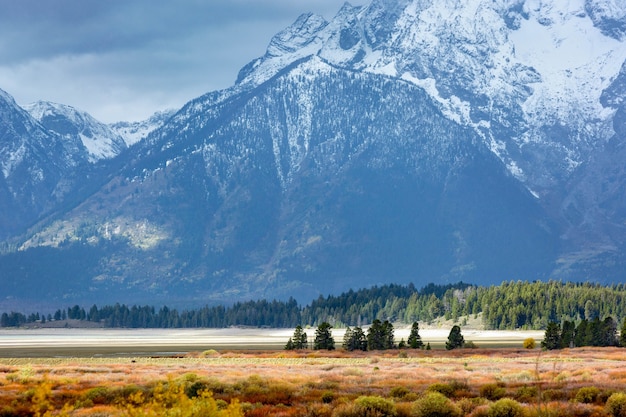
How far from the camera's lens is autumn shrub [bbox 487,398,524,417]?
5809cm

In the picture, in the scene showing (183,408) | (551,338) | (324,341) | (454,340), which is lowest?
(183,408)

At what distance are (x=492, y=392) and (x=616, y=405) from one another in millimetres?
10866

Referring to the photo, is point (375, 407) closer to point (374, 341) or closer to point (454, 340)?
point (374, 341)

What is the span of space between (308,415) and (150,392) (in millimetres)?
15170

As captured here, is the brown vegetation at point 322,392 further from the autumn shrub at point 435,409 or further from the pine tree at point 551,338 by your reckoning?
the pine tree at point 551,338

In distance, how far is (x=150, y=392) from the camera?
72.0 m

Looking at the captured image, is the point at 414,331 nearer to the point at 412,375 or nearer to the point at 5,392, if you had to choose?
the point at 412,375

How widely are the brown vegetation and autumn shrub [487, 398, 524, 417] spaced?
0.06m

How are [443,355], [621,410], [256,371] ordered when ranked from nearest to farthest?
[621,410]
[256,371]
[443,355]

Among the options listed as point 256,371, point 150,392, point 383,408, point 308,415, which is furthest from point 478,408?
point 256,371

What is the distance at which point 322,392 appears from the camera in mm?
71625

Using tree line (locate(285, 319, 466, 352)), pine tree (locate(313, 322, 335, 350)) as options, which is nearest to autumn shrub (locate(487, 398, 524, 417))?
tree line (locate(285, 319, 466, 352))

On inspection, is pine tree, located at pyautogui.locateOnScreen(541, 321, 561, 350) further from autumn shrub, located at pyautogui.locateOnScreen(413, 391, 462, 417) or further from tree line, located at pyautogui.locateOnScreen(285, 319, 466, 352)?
autumn shrub, located at pyautogui.locateOnScreen(413, 391, 462, 417)

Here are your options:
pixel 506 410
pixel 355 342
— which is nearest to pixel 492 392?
pixel 506 410
